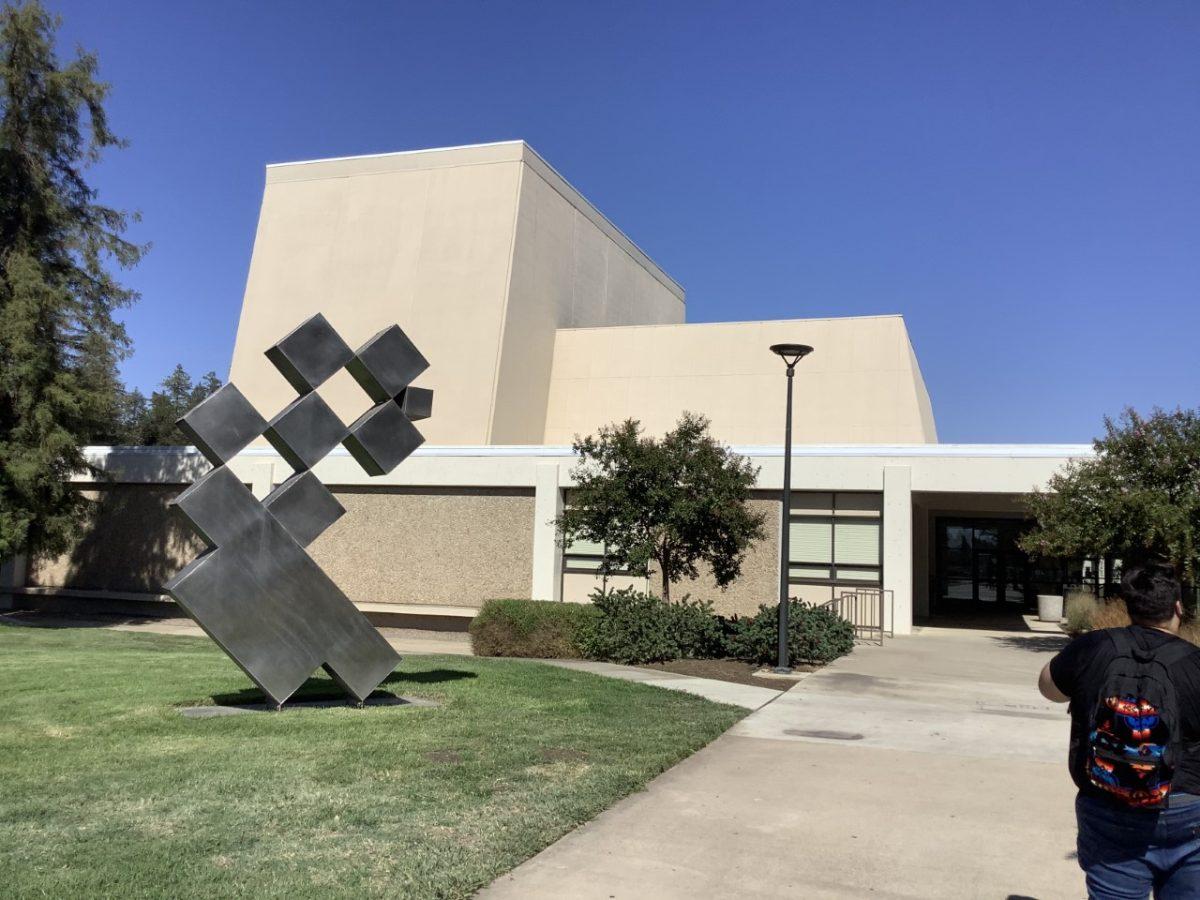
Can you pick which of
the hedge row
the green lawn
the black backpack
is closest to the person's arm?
the black backpack

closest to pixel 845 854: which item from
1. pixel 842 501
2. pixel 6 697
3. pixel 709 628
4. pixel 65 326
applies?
pixel 6 697

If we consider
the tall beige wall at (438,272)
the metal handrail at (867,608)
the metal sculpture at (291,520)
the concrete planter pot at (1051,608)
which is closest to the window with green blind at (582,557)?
the metal handrail at (867,608)

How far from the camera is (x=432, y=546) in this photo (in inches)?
951

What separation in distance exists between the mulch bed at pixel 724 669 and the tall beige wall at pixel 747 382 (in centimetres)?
1588

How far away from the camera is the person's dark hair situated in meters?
3.40

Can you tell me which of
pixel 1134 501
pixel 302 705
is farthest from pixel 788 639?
pixel 302 705

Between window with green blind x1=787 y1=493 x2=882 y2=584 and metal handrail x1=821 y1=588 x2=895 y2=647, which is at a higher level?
window with green blind x1=787 y1=493 x2=882 y2=584

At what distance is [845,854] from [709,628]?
388 inches

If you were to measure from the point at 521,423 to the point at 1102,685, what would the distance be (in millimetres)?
28869

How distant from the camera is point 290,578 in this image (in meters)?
9.02

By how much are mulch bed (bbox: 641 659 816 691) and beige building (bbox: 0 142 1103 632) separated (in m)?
7.12

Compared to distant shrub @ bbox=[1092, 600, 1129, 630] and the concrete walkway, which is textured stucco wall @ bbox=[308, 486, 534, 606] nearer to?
distant shrub @ bbox=[1092, 600, 1129, 630]

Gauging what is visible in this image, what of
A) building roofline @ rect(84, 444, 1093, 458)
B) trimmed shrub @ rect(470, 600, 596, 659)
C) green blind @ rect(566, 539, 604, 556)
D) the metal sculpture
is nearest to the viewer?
the metal sculpture

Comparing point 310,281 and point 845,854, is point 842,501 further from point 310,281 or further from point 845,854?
point 310,281
